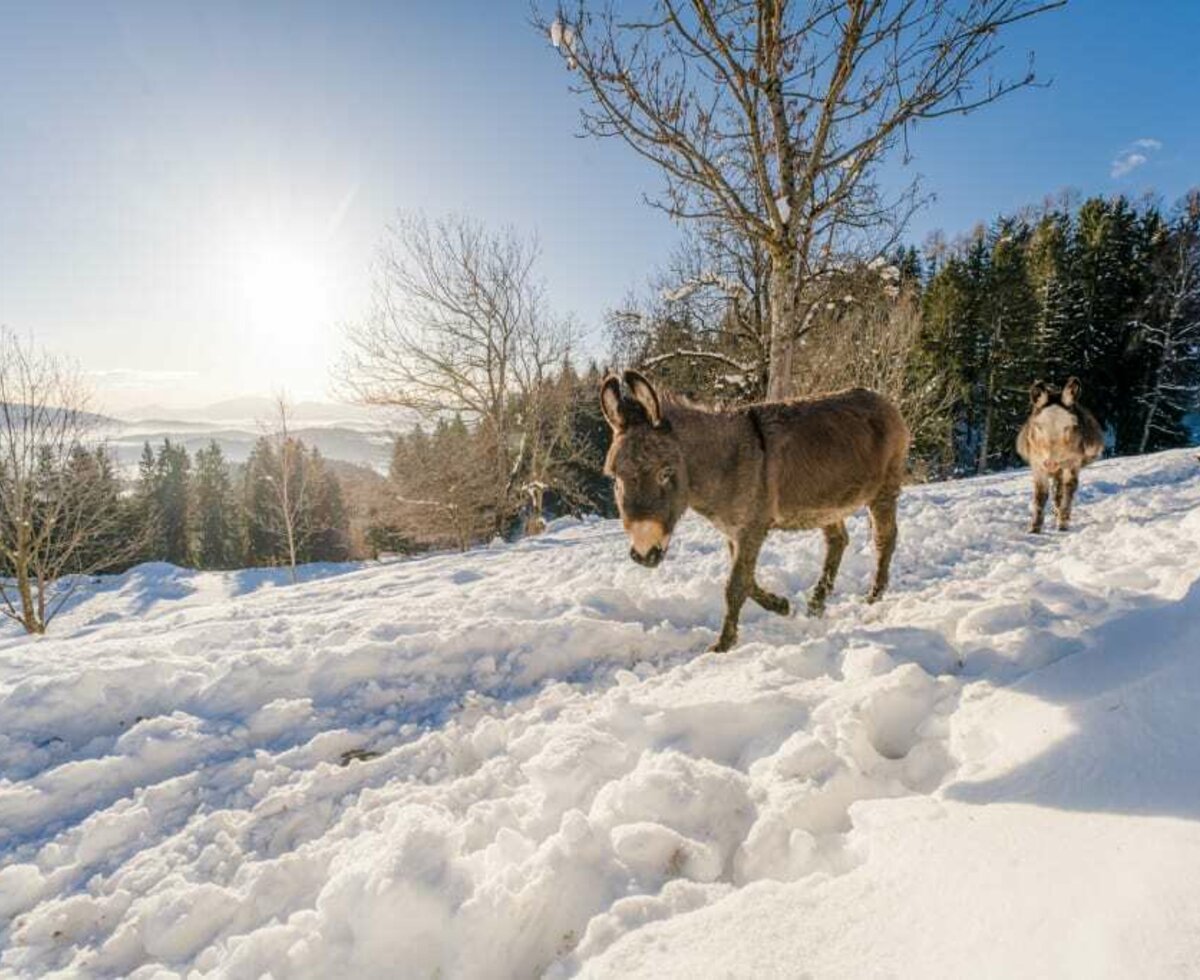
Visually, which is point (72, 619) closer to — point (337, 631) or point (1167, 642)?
point (337, 631)

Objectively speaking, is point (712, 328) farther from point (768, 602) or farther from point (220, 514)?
point (220, 514)

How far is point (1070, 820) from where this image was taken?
57.0 inches

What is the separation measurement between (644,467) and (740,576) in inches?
47.1

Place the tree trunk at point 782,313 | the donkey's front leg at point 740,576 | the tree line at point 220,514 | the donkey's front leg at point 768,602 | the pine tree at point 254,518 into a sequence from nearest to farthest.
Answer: the donkey's front leg at point 740,576, the donkey's front leg at point 768,602, the tree trunk at point 782,313, the pine tree at point 254,518, the tree line at point 220,514

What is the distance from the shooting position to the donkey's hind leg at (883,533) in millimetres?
4742

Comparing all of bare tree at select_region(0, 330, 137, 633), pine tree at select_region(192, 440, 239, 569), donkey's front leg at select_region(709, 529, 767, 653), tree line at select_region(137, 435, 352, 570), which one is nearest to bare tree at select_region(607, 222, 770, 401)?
donkey's front leg at select_region(709, 529, 767, 653)

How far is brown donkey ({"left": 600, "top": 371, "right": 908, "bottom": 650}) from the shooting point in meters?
3.42

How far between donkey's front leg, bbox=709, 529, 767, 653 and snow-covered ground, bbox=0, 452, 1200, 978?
0.25 meters

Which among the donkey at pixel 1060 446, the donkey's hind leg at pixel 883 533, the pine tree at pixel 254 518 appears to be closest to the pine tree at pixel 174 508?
the pine tree at pixel 254 518

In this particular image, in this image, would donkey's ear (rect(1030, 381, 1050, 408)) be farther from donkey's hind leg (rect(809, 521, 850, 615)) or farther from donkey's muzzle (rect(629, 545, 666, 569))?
donkey's muzzle (rect(629, 545, 666, 569))

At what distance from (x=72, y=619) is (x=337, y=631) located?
28.3m

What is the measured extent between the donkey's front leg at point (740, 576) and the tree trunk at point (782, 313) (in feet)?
9.83

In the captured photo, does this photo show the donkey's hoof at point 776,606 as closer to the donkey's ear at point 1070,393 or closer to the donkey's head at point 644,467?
the donkey's head at point 644,467

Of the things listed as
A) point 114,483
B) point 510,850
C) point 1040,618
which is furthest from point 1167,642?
point 114,483
